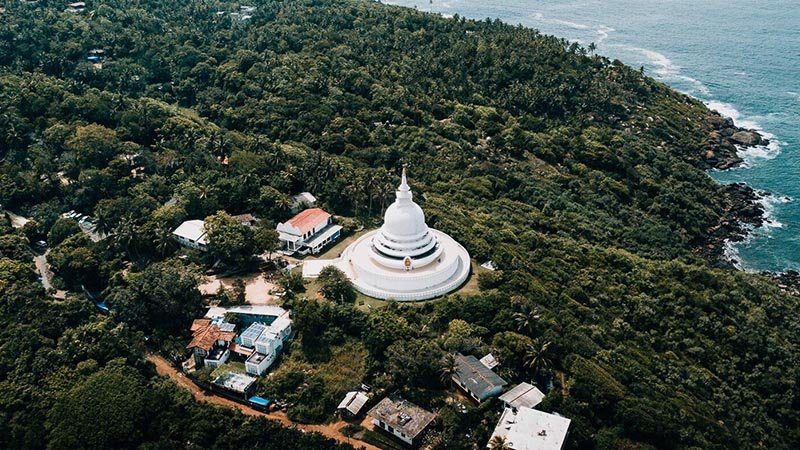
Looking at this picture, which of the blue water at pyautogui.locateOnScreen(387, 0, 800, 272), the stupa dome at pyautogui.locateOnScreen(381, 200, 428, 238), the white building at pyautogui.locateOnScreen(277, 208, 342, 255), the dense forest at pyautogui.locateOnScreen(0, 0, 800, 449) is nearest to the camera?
the dense forest at pyautogui.locateOnScreen(0, 0, 800, 449)

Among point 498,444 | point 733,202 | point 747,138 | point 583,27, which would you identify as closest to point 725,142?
point 747,138

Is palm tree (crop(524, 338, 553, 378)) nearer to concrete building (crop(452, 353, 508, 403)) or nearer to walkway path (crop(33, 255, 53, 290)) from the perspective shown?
concrete building (crop(452, 353, 508, 403))

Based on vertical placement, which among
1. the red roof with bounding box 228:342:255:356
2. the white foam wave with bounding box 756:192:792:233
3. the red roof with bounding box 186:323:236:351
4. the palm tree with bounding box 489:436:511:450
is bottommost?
the white foam wave with bounding box 756:192:792:233

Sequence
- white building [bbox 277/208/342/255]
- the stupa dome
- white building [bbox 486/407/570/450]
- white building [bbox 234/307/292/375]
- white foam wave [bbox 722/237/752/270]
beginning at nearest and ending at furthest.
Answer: white building [bbox 486/407/570/450]
white building [bbox 234/307/292/375]
the stupa dome
white building [bbox 277/208/342/255]
white foam wave [bbox 722/237/752/270]

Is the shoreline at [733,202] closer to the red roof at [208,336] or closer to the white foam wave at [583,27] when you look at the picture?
the white foam wave at [583,27]

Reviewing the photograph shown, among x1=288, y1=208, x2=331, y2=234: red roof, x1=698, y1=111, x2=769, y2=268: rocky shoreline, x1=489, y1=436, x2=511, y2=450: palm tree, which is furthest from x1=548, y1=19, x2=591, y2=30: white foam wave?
x1=489, y1=436, x2=511, y2=450: palm tree

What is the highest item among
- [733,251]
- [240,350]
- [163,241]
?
[163,241]

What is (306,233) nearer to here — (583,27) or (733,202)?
(733,202)
